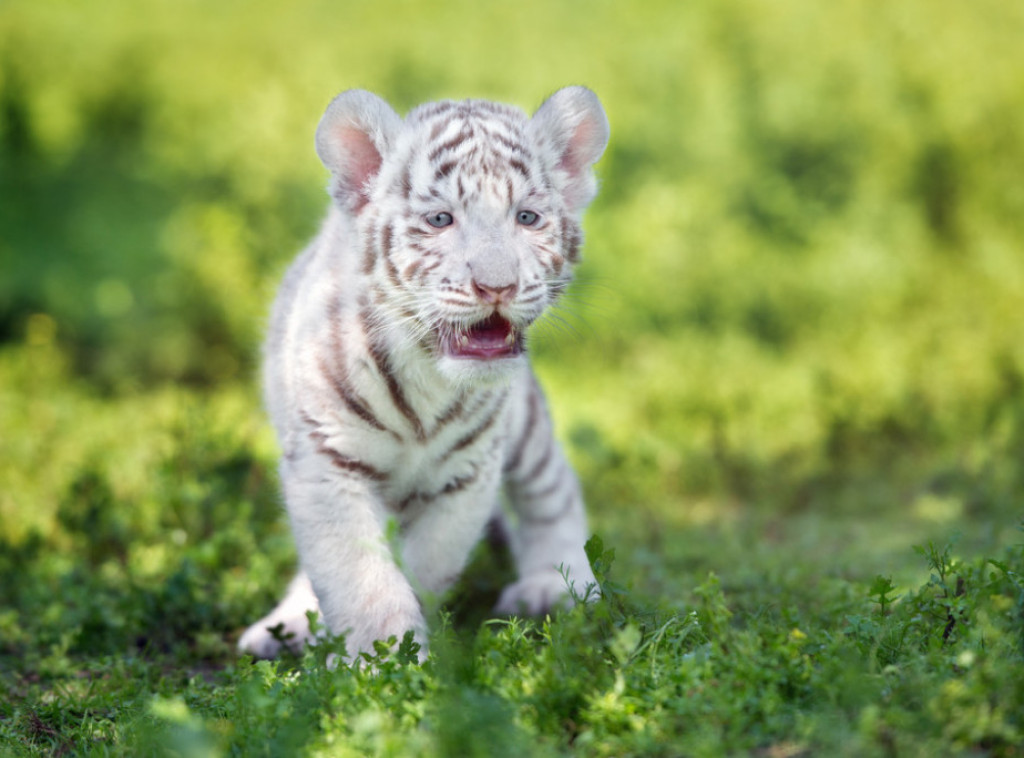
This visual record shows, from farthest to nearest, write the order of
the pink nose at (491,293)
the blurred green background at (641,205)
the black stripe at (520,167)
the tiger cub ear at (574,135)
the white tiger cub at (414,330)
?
1. the blurred green background at (641,205)
2. the tiger cub ear at (574,135)
3. the black stripe at (520,167)
4. the white tiger cub at (414,330)
5. the pink nose at (491,293)

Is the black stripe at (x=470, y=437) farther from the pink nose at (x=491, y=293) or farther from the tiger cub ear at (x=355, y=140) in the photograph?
the tiger cub ear at (x=355, y=140)

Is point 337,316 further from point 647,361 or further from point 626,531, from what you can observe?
point 647,361

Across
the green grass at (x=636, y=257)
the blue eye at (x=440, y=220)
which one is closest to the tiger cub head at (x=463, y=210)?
the blue eye at (x=440, y=220)

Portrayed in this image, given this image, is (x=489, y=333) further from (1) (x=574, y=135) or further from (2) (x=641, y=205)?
(2) (x=641, y=205)

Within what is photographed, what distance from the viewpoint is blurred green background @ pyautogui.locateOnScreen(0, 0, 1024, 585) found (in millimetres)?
6297

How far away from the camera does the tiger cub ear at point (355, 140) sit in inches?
125

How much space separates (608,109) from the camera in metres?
6.94

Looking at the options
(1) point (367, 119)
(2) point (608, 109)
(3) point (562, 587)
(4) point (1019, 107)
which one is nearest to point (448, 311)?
(1) point (367, 119)

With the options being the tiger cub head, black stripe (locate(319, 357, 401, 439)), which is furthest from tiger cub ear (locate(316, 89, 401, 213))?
black stripe (locate(319, 357, 401, 439))

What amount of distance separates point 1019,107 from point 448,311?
5.69m

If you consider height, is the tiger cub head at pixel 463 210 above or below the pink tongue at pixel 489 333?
above

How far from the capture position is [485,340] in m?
3.04

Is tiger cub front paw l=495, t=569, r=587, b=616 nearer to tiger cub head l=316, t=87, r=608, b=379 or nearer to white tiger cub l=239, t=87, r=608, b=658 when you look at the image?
white tiger cub l=239, t=87, r=608, b=658

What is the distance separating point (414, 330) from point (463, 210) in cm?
37
